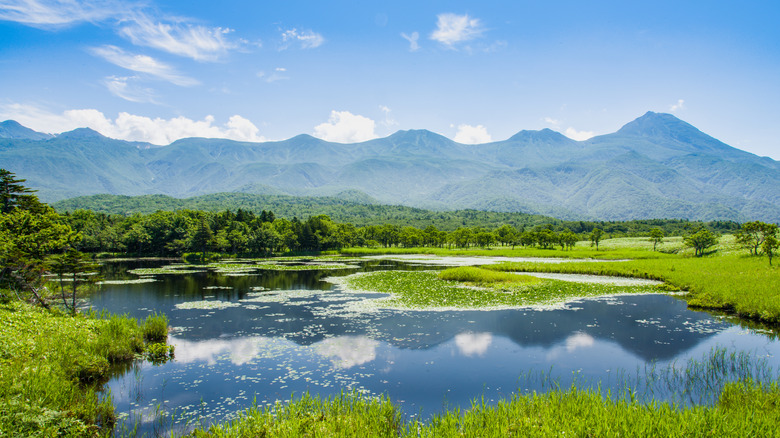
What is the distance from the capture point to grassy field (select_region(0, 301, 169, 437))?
37.1 ft

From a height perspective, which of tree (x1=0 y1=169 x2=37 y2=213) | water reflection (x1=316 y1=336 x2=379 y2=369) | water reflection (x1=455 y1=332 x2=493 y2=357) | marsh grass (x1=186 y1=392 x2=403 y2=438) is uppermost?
tree (x1=0 y1=169 x2=37 y2=213)

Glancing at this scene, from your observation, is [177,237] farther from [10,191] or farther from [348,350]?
[348,350]

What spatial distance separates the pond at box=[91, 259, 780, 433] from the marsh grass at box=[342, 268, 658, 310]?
2862 millimetres

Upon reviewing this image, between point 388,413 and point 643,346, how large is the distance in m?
17.2

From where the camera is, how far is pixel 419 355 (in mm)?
20766

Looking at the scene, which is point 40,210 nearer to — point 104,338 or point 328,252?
point 104,338

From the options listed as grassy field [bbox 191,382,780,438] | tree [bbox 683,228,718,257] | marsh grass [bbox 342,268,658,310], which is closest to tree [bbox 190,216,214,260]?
marsh grass [bbox 342,268,658,310]

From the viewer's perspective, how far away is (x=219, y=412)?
557 inches

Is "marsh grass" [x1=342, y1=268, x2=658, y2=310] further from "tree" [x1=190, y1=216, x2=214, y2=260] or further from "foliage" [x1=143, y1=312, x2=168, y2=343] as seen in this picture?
"tree" [x1=190, y1=216, x2=214, y2=260]

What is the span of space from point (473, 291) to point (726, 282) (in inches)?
894

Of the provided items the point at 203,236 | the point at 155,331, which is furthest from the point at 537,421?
the point at 203,236

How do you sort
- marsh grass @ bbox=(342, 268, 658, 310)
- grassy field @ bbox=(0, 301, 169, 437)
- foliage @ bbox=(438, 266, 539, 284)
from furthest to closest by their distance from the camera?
1. foliage @ bbox=(438, 266, 539, 284)
2. marsh grass @ bbox=(342, 268, 658, 310)
3. grassy field @ bbox=(0, 301, 169, 437)

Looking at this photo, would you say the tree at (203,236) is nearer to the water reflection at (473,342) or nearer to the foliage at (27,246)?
the foliage at (27,246)

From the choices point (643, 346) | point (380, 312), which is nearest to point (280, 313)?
point (380, 312)
